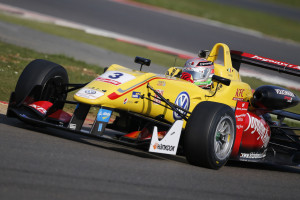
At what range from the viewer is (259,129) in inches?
314

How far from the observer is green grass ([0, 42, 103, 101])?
10.6 meters

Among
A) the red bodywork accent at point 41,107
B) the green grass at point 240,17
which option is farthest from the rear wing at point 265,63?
the green grass at point 240,17

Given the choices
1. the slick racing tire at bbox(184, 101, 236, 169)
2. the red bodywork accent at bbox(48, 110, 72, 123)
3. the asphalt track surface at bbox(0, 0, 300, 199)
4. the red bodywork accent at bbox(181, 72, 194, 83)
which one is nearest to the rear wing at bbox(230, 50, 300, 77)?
the red bodywork accent at bbox(181, 72, 194, 83)

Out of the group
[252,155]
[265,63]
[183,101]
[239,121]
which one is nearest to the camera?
[183,101]

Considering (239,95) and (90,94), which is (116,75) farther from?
(239,95)

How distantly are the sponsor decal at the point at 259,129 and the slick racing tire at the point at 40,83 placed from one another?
2676 millimetres

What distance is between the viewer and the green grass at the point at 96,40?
15.8m

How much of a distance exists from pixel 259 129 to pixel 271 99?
50 cm

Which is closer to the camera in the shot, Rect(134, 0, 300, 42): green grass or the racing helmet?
the racing helmet

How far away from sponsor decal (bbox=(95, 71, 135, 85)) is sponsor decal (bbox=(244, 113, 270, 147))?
1857 millimetres

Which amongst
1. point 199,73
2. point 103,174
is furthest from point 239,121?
point 103,174

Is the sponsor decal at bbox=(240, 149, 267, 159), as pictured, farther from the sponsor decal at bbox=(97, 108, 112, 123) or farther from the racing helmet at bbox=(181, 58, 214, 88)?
the sponsor decal at bbox=(97, 108, 112, 123)

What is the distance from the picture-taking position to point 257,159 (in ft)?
25.9

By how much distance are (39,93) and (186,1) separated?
23852 millimetres
